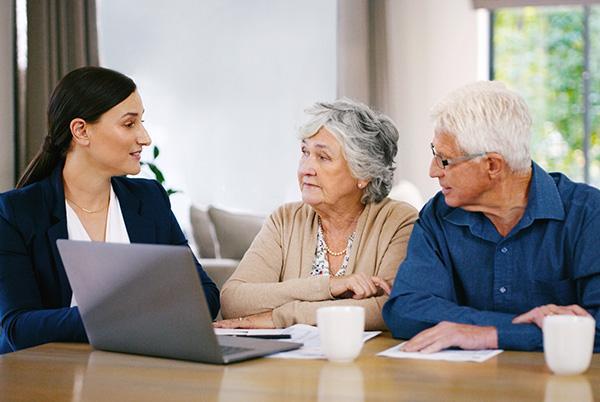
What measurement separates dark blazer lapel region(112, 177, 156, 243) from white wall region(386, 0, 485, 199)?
3569mm

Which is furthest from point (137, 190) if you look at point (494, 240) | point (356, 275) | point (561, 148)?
point (561, 148)

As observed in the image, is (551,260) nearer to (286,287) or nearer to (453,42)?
(286,287)

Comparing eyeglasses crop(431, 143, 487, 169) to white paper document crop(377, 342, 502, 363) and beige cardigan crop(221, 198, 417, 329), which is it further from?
white paper document crop(377, 342, 502, 363)

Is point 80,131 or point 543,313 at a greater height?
point 80,131

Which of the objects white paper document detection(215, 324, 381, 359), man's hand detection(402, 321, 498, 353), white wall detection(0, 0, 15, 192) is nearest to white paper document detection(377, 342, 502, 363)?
man's hand detection(402, 321, 498, 353)

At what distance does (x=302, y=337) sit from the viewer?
1.96 meters

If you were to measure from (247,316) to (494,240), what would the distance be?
63 cm

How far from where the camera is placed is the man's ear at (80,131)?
8.30ft

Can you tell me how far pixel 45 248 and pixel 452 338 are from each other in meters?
1.07

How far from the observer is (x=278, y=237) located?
8.41 feet

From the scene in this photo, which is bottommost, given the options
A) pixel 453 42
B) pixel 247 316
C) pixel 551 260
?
pixel 247 316

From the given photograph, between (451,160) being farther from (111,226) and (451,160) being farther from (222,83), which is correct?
(222,83)

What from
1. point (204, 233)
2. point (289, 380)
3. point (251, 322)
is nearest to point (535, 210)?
point (251, 322)

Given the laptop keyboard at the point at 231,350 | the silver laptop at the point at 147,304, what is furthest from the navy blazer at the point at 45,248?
the laptop keyboard at the point at 231,350
